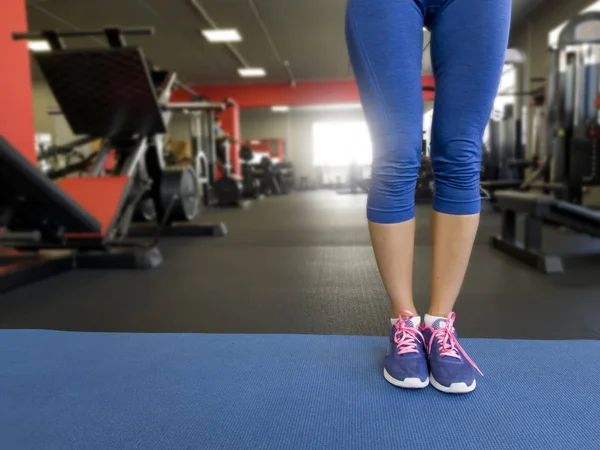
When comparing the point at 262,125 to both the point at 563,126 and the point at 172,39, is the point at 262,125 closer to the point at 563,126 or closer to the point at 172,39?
the point at 172,39

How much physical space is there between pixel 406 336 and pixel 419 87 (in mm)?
467

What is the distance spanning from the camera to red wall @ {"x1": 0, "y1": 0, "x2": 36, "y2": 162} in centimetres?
216

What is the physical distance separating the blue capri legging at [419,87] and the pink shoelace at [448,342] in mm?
222

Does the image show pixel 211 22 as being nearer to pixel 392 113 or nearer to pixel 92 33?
pixel 92 33

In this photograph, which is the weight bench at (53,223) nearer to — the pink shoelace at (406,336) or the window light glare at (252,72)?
the pink shoelace at (406,336)

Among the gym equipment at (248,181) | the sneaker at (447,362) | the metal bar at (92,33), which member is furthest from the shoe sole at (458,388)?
the gym equipment at (248,181)

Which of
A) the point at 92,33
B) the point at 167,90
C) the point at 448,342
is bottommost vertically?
the point at 448,342

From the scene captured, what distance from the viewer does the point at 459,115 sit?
2.61 ft

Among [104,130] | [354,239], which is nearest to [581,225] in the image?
[354,239]

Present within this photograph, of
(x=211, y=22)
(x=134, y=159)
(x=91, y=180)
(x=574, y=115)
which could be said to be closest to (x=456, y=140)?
(x=91, y=180)

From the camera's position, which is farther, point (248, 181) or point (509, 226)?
point (248, 181)

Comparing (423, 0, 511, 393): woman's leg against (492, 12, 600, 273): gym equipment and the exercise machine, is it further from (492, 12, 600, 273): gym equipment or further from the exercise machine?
(492, 12, 600, 273): gym equipment

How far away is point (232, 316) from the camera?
4.10ft

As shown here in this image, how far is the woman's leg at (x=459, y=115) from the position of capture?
2.52 feet
